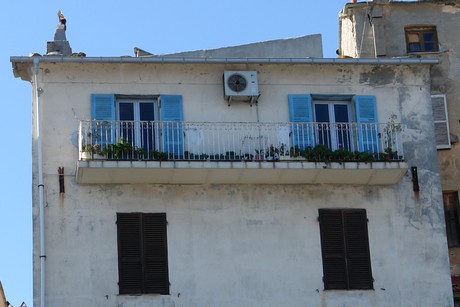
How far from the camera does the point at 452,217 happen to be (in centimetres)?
3419

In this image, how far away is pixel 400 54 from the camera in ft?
119

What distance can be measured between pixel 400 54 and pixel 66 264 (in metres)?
12.0

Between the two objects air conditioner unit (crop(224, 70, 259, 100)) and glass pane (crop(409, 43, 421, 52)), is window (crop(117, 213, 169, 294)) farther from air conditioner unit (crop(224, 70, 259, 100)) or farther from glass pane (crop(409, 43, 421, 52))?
glass pane (crop(409, 43, 421, 52))

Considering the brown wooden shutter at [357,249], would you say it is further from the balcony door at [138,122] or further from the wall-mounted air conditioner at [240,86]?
the balcony door at [138,122]

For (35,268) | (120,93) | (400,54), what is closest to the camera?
(35,268)

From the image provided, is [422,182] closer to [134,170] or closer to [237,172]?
[237,172]

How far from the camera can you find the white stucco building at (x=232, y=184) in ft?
98.2

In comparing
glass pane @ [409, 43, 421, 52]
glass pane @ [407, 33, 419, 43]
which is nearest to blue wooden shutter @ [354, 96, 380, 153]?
glass pane @ [409, 43, 421, 52]

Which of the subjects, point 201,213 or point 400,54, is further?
point 400,54

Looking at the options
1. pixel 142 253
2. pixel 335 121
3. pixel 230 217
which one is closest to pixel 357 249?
pixel 230 217

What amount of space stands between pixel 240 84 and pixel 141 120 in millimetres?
2592

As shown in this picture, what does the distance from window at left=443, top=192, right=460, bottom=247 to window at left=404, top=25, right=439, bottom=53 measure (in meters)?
4.44

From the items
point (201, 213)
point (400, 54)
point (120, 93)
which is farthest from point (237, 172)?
point (400, 54)

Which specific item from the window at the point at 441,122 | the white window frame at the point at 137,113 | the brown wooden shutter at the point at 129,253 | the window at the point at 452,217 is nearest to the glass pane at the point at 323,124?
the window at the point at 441,122
